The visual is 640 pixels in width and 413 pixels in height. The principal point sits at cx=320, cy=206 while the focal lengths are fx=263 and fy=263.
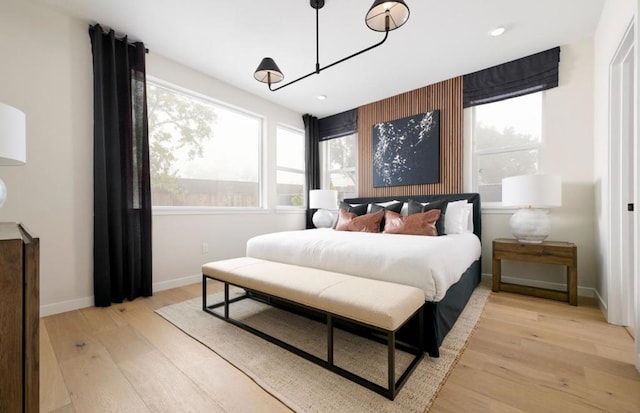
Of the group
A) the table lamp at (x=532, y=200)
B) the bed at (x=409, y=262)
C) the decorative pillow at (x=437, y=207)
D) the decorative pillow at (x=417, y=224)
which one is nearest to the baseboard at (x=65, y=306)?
the bed at (x=409, y=262)

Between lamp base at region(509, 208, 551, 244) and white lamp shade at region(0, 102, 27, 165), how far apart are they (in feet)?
12.8

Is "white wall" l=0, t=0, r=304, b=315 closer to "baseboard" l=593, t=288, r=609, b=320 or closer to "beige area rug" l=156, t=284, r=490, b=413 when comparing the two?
"beige area rug" l=156, t=284, r=490, b=413

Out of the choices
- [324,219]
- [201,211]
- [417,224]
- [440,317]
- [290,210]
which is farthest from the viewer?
[290,210]

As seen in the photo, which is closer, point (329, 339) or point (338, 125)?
point (329, 339)

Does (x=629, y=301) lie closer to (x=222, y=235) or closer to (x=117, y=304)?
(x=222, y=235)

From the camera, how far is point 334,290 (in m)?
1.52

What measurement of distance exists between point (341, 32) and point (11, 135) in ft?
8.25

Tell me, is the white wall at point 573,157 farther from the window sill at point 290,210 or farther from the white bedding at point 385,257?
the window sill at point 290,210

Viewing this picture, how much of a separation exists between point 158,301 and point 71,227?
3.30 ft

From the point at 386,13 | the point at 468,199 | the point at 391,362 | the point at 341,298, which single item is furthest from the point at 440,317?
the point at 468,199

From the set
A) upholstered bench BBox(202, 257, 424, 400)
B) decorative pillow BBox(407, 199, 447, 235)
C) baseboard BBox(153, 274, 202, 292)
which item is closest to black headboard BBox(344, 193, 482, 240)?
decorative pillow BBox(407, 199, 447, 235)

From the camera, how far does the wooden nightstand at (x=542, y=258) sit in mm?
2402

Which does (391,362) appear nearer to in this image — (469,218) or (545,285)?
(469,218)

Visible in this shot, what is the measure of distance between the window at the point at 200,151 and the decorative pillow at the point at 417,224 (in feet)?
7.28
